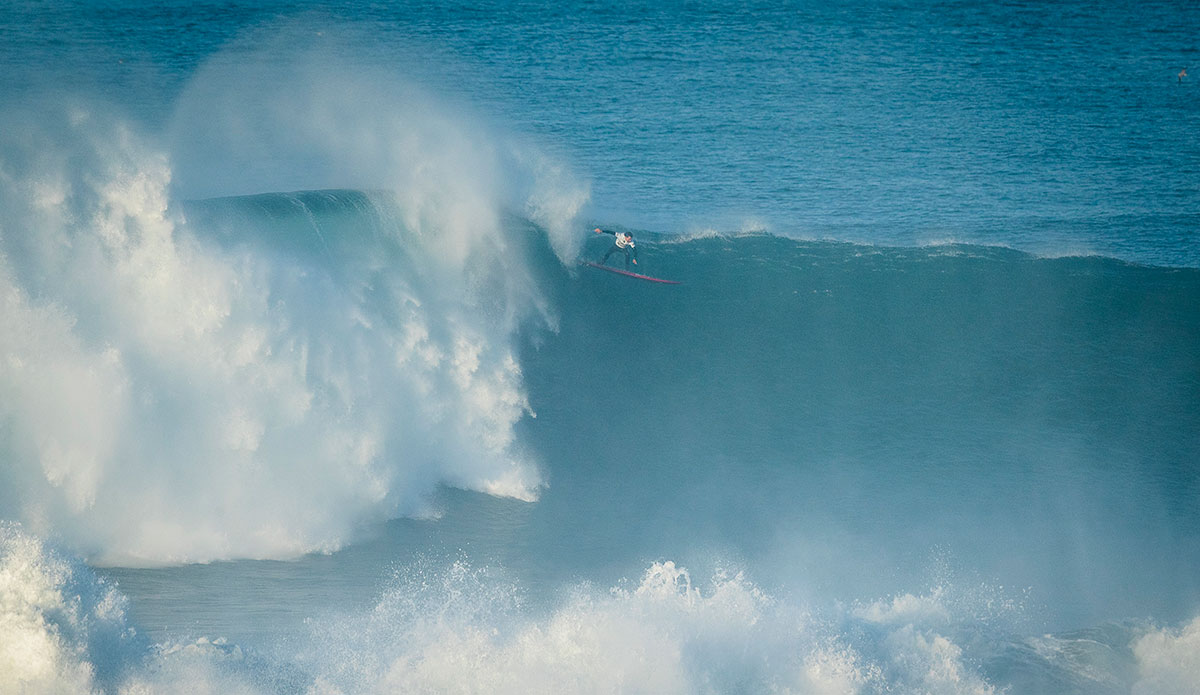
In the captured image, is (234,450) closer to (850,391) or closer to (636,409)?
(636,409)

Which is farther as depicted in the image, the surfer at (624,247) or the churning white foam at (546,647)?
the surfer at (624,247)

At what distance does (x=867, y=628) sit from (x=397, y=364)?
6.33 metres

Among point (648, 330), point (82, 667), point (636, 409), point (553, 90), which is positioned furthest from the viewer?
point (553, 90)

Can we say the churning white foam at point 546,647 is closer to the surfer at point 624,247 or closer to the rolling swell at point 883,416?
the rolling swell at point 883,416

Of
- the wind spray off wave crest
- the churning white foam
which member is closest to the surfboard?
the wind spray off wave crest

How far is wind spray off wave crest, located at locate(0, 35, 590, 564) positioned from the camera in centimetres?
1012

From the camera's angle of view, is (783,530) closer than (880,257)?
Yes

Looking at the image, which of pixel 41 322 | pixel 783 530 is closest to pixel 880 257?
pixel 783 530

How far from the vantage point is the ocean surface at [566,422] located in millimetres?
8797

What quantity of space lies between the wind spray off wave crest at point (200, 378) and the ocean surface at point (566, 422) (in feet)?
0.12

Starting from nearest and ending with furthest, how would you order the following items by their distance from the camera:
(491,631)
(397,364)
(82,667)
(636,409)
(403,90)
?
(82,667), (491,631), (397,364), (636,409), (403,90)

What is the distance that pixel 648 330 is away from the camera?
50.1 feet

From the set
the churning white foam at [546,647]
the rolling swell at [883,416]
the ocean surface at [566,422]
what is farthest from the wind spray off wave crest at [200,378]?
the churning white foam at [546,647]

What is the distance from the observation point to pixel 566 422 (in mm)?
13242
